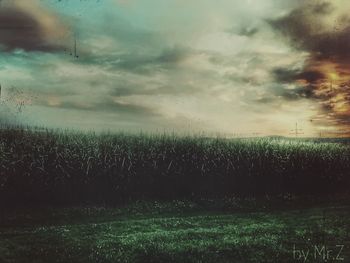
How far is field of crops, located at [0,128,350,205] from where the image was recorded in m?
24.3

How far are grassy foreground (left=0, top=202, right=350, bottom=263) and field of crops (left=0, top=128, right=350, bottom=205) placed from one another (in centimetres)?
218

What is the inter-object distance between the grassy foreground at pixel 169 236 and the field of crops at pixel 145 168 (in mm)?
2176

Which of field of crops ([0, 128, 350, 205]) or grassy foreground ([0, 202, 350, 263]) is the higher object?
field of crops ([0, 128, 350, 205])

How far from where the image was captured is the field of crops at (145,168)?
2431 cm

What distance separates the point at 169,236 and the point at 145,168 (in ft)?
36.8

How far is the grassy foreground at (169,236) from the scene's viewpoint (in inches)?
550

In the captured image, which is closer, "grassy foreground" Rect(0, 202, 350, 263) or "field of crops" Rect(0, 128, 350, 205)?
"grassy foreground" Rect(0, 202, 350, 263)

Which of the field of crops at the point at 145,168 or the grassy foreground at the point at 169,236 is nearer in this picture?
the grassy foreground at the point at 169,236

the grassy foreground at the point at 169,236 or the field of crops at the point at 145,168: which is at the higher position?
the field of crops at the point at 145,168

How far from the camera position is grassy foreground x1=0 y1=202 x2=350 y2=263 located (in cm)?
1398

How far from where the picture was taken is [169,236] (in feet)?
54.1

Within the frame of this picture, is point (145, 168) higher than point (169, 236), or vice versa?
point (145, 168)

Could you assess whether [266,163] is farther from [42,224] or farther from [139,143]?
[42,224]

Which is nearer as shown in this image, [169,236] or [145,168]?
[169,236]
